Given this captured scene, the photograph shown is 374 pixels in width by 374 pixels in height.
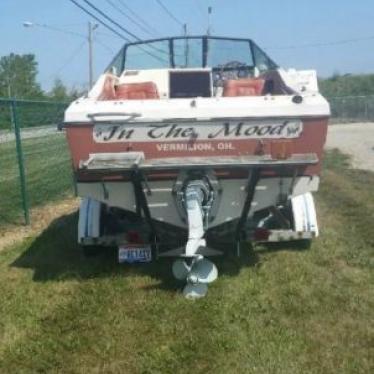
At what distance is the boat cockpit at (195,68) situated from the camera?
7.31 metres

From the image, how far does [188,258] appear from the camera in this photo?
18.7 ft

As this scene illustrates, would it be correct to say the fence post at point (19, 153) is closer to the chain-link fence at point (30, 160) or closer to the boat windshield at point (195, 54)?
the chain-link fence at point (30, 160)

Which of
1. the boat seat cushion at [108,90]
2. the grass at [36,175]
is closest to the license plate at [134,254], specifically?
the boat seat cushion at [108,90]

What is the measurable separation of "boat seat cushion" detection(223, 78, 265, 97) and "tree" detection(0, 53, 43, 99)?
70748mm

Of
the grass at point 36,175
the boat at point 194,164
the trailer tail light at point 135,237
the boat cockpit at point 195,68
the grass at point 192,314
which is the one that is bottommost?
the grass at point 36,175

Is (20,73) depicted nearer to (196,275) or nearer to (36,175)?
(36,175)

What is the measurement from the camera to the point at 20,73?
80.3 meters

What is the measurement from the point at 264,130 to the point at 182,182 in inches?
32.9

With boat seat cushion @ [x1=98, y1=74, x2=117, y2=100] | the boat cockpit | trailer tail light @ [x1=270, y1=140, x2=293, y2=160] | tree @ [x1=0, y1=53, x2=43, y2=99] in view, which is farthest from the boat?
tree @ [x1=0, y1=53, x2=43, y2=99]

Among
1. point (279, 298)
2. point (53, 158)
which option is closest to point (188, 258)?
point (279, 298)

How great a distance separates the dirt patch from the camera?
7.91 m

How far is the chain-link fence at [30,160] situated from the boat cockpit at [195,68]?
5.03 ft

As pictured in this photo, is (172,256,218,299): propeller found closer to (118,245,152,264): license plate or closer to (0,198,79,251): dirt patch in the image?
(118,245,152,264): license plate

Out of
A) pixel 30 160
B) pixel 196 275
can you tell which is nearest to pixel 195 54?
pixel 196 275
